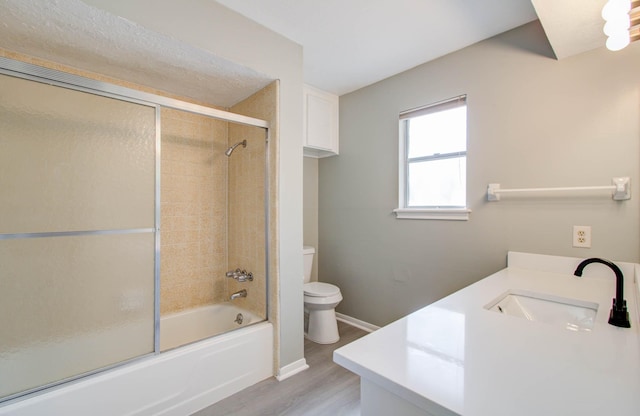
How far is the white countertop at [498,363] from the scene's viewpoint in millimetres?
573

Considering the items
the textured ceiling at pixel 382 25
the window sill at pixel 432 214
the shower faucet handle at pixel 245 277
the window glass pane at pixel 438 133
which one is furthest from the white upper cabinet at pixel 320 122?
the shower faucet handle at pixel 245 277

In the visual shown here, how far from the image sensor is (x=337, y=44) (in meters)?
2.10

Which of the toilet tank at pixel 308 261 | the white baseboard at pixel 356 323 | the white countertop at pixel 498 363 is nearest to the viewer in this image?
the white countertop at pixel 498 363

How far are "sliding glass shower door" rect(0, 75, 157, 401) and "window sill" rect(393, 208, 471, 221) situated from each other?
1892 millimetres

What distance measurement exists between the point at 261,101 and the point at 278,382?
2064mm

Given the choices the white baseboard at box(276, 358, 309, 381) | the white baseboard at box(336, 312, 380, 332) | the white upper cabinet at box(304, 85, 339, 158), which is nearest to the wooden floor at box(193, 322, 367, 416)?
the white baseboard at box(276, 358, 309, 381)

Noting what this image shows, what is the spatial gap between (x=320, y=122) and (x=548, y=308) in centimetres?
231

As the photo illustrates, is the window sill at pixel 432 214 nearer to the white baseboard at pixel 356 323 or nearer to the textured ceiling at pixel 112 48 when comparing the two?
the white baseboard at pixel 356 323

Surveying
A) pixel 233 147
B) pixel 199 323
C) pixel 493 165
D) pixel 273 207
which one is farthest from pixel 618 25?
pixel 199 323

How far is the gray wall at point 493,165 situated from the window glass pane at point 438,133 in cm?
13

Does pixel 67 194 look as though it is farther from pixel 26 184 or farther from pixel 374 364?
pixel 374 364

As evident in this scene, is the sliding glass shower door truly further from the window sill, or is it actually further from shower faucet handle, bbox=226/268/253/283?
the window sill

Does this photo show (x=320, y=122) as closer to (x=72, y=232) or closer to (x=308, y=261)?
(x=308, y=261)

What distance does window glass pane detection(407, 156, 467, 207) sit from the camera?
222cm
